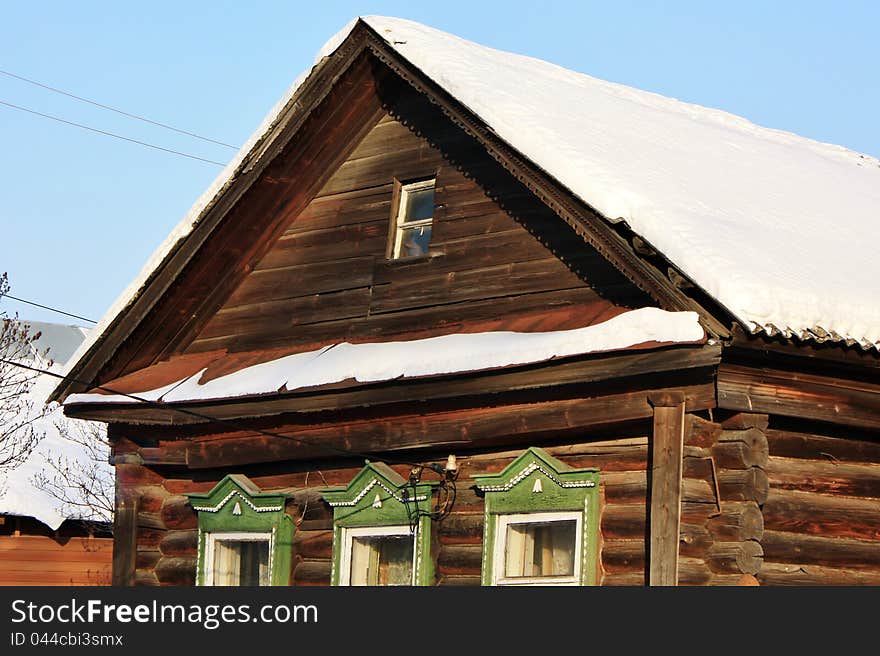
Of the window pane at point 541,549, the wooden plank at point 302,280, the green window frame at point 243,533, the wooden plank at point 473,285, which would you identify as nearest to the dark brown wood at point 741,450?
the window pane at point 541,549

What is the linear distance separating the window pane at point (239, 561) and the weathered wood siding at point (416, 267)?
1.85 meters

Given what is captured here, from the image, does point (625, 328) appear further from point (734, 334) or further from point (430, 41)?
point (430, 41)

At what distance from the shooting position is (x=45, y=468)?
31.1m

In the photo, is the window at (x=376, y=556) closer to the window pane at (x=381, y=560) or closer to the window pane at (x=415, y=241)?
the window pane at (x=381, y=560)

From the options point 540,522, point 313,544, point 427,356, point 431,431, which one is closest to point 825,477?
point 540,522

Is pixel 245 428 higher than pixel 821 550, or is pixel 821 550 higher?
pixel 245 428

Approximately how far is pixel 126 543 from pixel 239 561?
1.30m

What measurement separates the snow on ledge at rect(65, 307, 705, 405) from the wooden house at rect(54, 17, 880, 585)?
3 cm

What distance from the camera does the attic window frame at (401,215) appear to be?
1369 centimetres

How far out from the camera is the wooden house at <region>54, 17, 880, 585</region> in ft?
35.5

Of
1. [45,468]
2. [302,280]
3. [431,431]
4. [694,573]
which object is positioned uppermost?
[45,468]

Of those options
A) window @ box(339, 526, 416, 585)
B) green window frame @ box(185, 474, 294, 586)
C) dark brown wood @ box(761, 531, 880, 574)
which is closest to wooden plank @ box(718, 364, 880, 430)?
dark brown wood @ box(761, 531, 880, 574)

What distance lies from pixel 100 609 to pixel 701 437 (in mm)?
4415

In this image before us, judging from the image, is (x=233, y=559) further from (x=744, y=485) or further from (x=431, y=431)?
(x=744, y=485)
